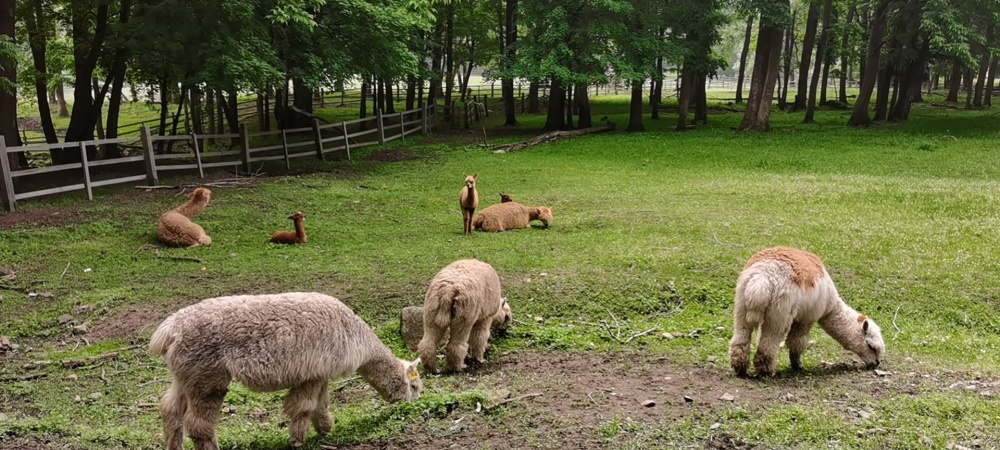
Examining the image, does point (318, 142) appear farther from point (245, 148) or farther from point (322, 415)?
point (322, 415)

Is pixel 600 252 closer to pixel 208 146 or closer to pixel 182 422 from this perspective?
pixel 182 422

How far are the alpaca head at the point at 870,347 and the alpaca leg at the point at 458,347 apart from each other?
12.1 ft

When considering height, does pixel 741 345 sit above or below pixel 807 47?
below

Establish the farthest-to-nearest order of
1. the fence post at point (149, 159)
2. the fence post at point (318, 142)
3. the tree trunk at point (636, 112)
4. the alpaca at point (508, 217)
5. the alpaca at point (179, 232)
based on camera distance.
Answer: the tree trunk at point (636, 112) < the fence post at point (318, 142) < the fence post at point (149, 159) < the alpaca at point (508, 217) < the alpaca at point (179, 232)

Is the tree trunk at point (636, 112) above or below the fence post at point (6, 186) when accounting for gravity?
above

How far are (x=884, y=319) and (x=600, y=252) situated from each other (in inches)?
157

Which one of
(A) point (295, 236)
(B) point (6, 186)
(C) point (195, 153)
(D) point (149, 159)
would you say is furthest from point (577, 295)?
(C) point (195, 153)

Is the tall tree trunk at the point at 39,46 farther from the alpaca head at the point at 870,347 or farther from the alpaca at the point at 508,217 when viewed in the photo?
the alpaca head at the point at 870,347

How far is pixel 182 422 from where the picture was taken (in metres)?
4.18

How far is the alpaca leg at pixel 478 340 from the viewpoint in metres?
6.52

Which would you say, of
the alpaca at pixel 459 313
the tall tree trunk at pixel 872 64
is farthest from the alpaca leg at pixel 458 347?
the tall tree trunk at pixel 872 64

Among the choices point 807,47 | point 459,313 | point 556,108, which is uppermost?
point 807,47

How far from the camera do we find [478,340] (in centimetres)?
654

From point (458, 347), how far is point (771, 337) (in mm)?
2838
